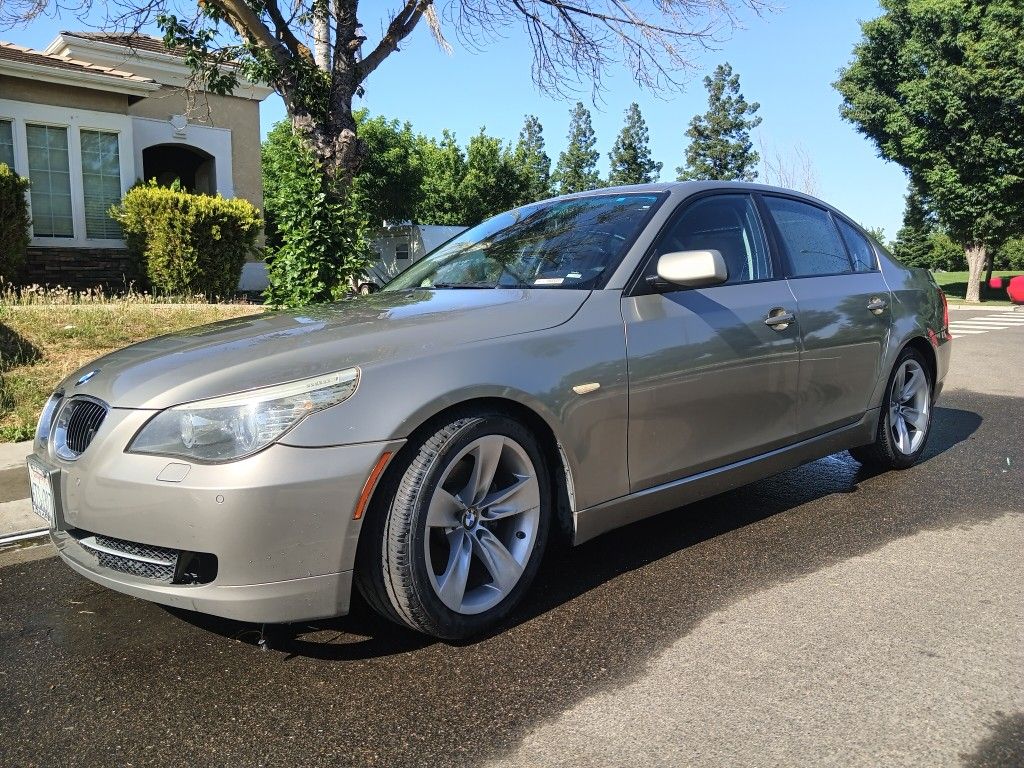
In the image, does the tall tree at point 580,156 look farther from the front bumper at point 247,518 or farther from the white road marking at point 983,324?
the front bumper at point 247,518

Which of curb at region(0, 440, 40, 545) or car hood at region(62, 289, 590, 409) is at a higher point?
car hood at region(62, 289, 590, 409)

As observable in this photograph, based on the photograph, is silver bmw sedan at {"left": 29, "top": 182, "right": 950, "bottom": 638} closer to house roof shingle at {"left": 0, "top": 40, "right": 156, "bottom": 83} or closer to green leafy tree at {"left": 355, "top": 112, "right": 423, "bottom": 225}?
house roof shingle at {"left": 0, "top": 40, "right": 156, "bottom": 83}

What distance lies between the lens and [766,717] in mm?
2467

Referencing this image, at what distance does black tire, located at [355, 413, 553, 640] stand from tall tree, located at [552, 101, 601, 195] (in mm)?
69994

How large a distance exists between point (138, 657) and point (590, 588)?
5.61 ft

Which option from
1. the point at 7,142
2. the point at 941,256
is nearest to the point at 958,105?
the point at 7,142

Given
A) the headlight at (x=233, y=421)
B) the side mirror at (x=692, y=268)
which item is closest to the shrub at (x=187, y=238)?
the side mirror at (x=692, y=268)

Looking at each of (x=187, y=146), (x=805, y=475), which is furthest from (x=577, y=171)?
(x=805, y=475)

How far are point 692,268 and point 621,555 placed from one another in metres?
1.35

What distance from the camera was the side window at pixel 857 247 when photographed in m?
4.90

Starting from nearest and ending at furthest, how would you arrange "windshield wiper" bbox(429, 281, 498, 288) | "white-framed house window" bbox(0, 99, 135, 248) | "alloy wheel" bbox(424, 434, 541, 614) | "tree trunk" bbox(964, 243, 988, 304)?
"alloy wheel" bbox(424, 434, 541, 614)
"windshield wiper" bbox(429, 281, 498, 288)
"white-framed house window" bbox(0, 99, 135, 248)
"tree trunk" bbox(964, 243, 988, 304)

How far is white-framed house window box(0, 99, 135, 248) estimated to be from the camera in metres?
14.1

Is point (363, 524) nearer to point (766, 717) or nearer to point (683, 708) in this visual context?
point (683, 708)

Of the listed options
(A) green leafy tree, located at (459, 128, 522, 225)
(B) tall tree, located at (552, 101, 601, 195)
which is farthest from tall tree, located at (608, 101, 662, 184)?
(A) green leafy tree, located at (459, 128, 522, 225)
